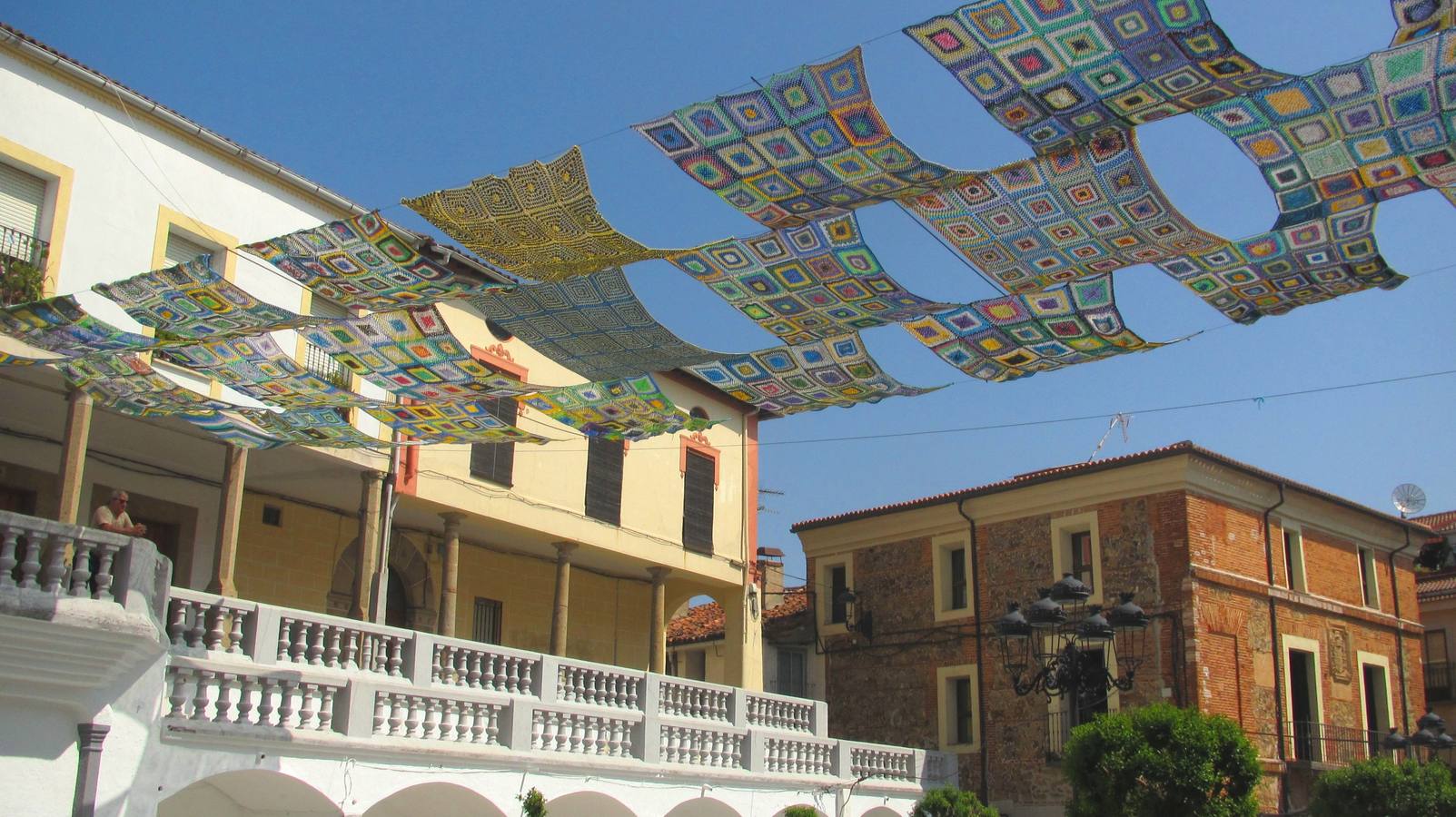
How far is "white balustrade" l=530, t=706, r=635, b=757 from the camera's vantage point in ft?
50.2

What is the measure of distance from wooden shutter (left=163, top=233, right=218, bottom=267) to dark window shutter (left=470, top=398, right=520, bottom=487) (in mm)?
4620

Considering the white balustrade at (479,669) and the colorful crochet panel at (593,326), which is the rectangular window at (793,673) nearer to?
the white balustrade at (479,669)

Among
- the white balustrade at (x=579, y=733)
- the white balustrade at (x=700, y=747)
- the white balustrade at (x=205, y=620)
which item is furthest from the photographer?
the white balustrade at (x=700, y=747)

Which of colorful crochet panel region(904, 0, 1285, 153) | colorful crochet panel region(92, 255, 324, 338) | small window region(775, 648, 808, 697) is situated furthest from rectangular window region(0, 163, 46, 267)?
small window region(775, 648, 808, 697)

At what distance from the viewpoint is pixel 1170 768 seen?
14.9 meters

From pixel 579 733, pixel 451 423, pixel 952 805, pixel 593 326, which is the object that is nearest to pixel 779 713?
pixel 952 805

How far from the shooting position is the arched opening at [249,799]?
1255 centimetres

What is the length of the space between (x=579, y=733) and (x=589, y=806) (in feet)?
3.81

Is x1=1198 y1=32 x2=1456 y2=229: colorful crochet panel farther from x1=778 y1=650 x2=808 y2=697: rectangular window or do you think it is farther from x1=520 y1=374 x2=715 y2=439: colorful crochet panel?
x1=778 y1=650 x2=808 y2=697: rectangular window

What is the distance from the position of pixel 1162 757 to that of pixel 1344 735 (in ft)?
36.0

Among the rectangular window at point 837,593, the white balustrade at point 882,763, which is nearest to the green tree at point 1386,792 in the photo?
the white balustrade at point 882,763

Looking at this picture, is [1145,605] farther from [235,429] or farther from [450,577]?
[235,429]

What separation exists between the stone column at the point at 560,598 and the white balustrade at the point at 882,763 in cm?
457

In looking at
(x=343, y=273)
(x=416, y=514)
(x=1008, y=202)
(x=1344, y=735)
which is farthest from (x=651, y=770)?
(x=1344, y=735)
